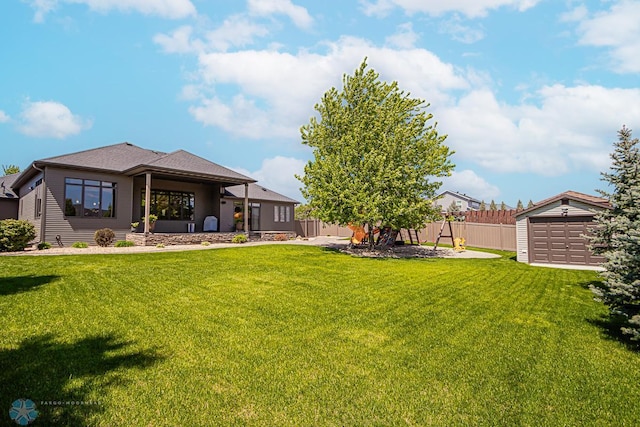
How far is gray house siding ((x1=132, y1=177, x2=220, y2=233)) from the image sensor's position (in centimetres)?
1792

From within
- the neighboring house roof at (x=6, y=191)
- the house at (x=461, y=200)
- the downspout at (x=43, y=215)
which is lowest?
the downspout at (x=43, y=215)

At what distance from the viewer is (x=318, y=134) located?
15859 mm

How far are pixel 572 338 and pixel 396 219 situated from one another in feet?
31.9

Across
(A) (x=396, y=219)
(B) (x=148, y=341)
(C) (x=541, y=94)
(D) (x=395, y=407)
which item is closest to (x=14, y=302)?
(B) (x=148, y=341)

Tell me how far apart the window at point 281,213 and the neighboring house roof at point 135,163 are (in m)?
6.81

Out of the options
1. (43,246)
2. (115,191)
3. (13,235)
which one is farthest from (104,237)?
(13,235)

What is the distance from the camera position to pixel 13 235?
41.1 ft

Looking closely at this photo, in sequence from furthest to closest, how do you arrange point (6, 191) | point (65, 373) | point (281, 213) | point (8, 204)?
point (281, 213)
point (6, 191)
point (8, 204)
point (65, 373)

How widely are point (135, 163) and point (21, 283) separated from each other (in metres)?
12.7

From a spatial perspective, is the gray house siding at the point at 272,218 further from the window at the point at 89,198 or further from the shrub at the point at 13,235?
the shrub at the point at 13,235

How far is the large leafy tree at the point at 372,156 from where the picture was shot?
14023 millimetres

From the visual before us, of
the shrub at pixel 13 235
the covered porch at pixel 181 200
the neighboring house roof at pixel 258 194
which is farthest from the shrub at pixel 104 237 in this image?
the neighboring house roof at pixel 258 194

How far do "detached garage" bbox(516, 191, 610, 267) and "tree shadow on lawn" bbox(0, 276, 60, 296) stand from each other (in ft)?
53.9

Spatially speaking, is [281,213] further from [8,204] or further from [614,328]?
[614,328]
